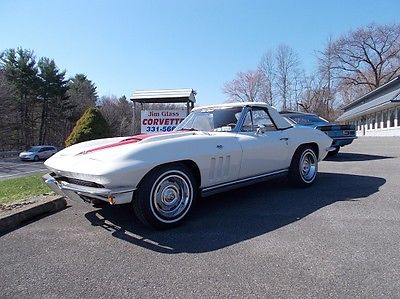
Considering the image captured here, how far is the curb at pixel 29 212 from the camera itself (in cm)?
414

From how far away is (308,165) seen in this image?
604 centimetres

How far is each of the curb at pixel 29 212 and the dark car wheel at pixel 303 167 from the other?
3839 mm

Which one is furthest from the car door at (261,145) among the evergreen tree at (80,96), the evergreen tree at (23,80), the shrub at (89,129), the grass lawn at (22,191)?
the evergreen tree at (80,96)

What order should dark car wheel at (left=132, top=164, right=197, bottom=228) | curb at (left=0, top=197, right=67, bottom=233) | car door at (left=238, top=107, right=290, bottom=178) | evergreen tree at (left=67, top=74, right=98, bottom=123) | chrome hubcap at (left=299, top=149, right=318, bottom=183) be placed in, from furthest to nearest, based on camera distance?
evergreen tree at (left=67, top=74, right=98, bottom=123) < chrome hubcap at (left=299, top=149, right=318, bottom=183) < car door at (left=238, top=107, right=290, bottom=178) < curb at (left=0, top=197, right=67, bottom=233) < dark car wheel at (left=132, top=164, right=197, bottom=228)

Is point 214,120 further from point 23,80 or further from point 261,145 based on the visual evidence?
point 23,80

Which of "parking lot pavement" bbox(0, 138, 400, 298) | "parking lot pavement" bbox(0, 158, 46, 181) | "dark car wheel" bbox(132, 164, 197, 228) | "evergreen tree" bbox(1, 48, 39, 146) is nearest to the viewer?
"parking lot pavement" bbox(0, 138, 400, 298)

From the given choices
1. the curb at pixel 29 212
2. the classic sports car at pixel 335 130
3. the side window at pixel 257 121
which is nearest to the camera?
the curb at pixel 29 212

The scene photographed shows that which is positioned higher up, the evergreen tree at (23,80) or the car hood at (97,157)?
the evergreen tree at (23,80)

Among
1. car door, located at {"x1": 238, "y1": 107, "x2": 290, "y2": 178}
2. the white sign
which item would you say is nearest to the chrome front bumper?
car door, located at {"x1": 238, "y1": 107, "x2": 290, "y2": 178}

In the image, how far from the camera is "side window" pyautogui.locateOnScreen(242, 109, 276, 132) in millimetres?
5098

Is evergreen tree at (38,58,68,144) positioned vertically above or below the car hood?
above

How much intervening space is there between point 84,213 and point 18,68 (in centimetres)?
4679

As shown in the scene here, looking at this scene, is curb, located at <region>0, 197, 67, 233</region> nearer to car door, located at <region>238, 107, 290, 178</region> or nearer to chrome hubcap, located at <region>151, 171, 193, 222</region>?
chrome hubcap, located at <region>151, 171, 193, 222</region>

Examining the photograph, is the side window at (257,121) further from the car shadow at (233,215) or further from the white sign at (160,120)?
the white sign at (160,120)
